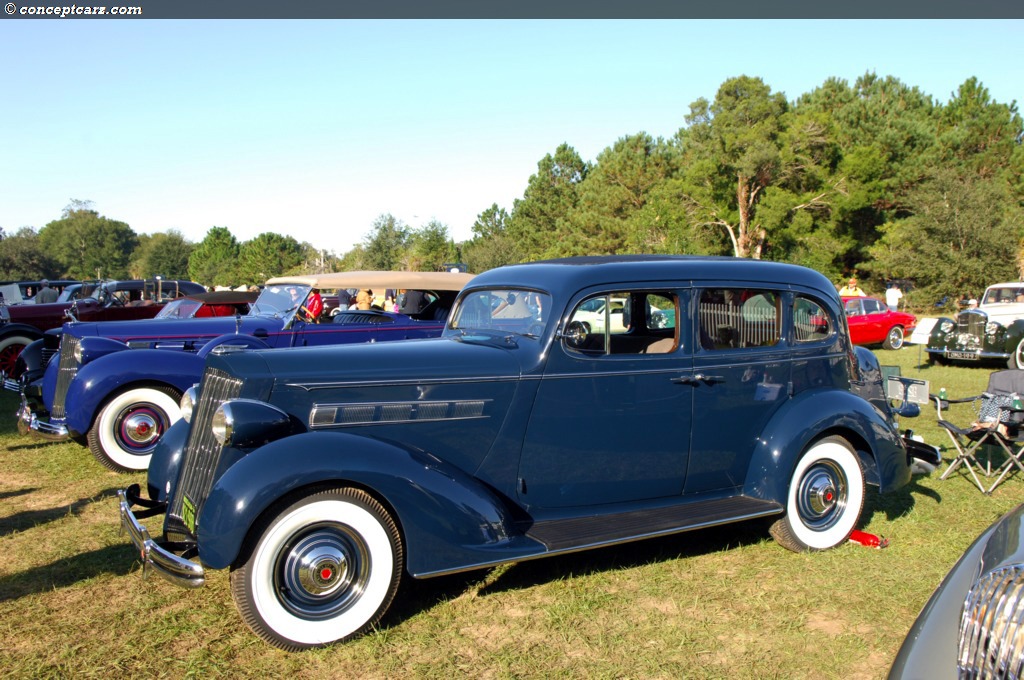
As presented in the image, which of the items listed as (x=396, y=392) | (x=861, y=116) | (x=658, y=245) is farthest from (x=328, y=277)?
(x=861, y=116)

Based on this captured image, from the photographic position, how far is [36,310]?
13.7 m

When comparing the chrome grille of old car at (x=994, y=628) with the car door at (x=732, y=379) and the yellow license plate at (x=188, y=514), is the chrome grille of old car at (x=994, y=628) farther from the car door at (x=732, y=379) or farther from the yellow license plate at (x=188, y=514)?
the yellow license plate at (x=188, y=514)

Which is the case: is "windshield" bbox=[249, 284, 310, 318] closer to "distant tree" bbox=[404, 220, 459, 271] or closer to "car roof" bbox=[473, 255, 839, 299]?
"car roof" bbox=[473, 255, 839, 299]

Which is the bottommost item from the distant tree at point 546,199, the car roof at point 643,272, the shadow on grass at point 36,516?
the shadow on grass at point 36,516

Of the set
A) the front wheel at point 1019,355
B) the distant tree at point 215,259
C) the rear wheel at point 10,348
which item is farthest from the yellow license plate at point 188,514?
the distant tree at point 215,259

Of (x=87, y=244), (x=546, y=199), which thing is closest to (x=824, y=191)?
(x=546, y=199)

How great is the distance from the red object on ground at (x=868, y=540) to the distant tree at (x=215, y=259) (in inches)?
3624

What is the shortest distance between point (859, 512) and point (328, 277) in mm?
6870

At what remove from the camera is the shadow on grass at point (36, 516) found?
5195 mm

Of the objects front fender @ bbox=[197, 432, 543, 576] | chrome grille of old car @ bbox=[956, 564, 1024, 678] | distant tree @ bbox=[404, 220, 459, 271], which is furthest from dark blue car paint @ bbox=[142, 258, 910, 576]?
distant tree @ bbox=[404, 220, 459, 271]

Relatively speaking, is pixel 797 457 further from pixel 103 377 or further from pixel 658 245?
pixel 658 245

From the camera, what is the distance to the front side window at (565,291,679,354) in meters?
4.25

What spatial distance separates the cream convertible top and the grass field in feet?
14.9

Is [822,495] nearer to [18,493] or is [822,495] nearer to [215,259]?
[18,493]
